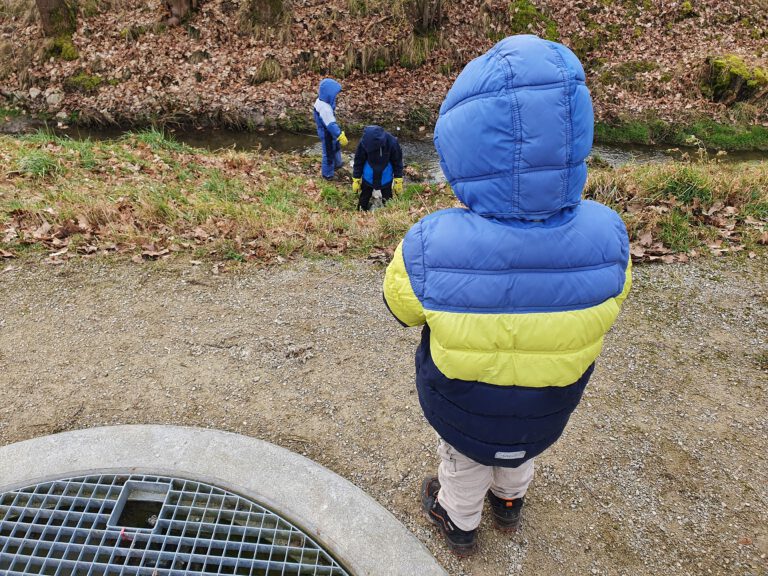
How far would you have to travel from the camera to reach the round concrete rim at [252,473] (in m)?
2.38

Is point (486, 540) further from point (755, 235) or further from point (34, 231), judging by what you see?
point (34, 231)

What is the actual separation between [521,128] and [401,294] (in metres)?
0.65

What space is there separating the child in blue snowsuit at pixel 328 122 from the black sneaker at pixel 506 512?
6.88 meters

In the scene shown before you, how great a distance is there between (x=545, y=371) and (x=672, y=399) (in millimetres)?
2178

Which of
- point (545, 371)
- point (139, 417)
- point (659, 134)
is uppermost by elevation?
point (545, 371)

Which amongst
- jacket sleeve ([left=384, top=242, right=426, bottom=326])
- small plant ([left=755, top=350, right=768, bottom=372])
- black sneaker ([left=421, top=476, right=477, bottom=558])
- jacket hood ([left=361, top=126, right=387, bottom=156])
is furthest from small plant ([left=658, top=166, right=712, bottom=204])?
jacket sleeve ([left=384, top=242, right=426, bottom=326])

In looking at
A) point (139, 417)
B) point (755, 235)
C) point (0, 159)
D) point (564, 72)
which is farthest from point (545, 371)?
point (0, 159)

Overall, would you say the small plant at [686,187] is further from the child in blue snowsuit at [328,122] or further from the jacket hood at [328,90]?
the jacket hood at [328,90]

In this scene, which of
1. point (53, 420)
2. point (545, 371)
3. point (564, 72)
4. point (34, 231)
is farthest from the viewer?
point (34, 231)

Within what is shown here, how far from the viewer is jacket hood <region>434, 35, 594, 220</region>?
4.79 ft

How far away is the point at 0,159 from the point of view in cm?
707

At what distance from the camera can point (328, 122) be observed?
836 cm

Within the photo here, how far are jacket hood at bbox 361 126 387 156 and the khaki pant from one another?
5332 millimetres

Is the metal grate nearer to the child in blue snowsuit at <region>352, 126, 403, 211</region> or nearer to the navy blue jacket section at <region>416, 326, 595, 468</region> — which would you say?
the navy blue jacket section at <region>416, 326, 595, 468</region>
